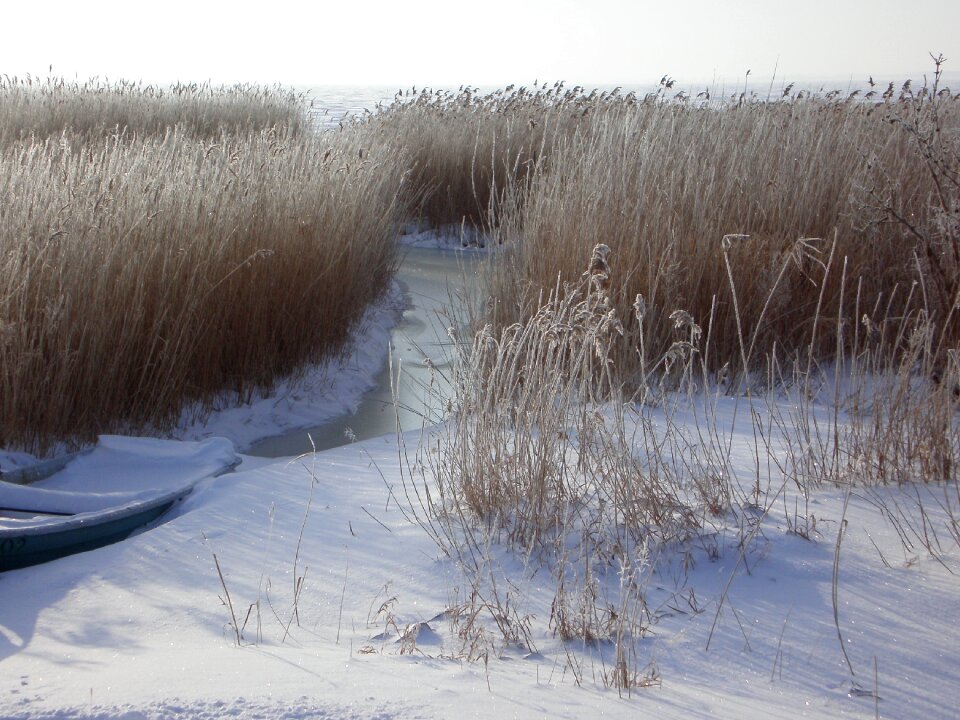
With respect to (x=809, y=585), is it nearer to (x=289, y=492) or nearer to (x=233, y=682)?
(x=233, y=682)

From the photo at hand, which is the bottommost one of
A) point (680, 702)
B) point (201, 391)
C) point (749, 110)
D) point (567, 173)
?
point (201, 391)

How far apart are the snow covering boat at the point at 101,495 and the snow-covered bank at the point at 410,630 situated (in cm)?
12

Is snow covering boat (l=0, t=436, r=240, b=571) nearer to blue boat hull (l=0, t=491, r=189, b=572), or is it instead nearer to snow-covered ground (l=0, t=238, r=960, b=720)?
blue boat hull (l=0, t=491, r=189, b=572)

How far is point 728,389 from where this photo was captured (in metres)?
4.55

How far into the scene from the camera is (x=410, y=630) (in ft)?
7.14

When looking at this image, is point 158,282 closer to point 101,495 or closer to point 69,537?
point 101,495

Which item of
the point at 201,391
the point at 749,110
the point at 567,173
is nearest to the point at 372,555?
the point at 201,391

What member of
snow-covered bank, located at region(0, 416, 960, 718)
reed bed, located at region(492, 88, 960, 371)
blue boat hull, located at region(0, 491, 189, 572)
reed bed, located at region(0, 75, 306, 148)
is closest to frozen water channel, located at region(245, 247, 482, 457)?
snow-covered bank, located at region(0, 416, 960, 718)

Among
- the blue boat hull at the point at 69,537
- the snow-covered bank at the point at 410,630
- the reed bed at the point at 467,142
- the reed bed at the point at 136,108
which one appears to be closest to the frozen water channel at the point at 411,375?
the snow-covered bank at the point at 410,630

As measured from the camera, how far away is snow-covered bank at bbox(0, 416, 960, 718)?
1844mm

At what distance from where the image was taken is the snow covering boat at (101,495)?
9.91 feet

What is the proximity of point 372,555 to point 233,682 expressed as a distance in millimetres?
902

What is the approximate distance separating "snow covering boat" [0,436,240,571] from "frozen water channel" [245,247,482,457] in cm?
56

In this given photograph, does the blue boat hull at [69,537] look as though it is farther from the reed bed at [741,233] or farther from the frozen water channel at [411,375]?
the reed bed at [741,233]
